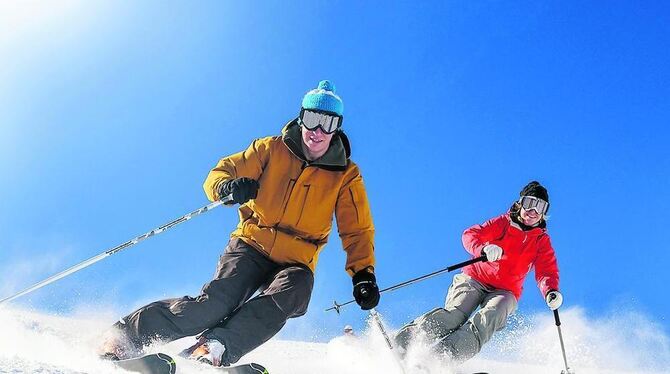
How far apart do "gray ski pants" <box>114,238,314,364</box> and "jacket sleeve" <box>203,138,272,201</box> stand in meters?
0.67

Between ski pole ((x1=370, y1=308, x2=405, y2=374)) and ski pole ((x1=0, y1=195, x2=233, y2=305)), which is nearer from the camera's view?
ski pole ((x1=0, y1=195, x2=233, y2=305))

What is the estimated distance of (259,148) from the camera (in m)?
5.46

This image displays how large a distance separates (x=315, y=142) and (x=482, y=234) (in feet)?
9.98

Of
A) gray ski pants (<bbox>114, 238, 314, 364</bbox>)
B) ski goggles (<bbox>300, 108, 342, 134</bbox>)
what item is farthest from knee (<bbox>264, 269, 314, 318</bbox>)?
ski goggles (<bbox>300, 108, 342, 134</bbox>)

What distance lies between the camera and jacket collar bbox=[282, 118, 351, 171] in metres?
5.30

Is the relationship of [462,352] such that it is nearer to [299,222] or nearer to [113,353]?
[299,222]

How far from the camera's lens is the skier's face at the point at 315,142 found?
5.29 m

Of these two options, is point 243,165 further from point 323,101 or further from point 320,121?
point 323,101

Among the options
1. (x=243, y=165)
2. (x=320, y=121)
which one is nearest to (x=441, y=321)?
(x=320, y=121)

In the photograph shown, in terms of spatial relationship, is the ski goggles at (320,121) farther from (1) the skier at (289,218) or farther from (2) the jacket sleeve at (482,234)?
(2) the jacket sleeve at (482,234)

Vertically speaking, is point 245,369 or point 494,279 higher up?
point 494,279

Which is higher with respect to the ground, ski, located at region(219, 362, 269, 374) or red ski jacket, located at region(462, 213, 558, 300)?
red ski jacket, located at region(462, 213, 558, 300)

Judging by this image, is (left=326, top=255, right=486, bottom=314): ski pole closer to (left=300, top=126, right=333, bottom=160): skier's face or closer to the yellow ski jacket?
the yellow ski jacket

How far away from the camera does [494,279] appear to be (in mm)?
7059
